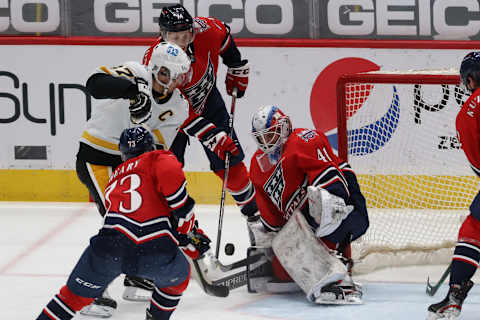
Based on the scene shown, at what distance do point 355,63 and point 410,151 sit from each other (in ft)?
2.37

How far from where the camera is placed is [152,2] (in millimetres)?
5645

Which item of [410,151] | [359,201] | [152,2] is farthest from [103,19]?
[359,201]

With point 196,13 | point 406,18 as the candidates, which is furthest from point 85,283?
point 406,18

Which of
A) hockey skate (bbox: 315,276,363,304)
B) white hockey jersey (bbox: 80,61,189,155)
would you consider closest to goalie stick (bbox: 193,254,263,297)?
hockey skate (bbox: 315,276,363,304)

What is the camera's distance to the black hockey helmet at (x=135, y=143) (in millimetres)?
3236

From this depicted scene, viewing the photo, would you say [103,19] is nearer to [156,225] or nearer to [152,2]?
[152,2]

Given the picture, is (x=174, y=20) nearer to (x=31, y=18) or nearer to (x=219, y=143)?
(x=219, y=143)

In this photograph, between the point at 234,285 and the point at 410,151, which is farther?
the point at 410,151

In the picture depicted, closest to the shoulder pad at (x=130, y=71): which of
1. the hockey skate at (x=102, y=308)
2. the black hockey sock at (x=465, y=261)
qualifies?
the hockey skate at (x=102, y=308)

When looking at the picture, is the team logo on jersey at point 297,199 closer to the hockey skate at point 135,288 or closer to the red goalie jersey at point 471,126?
the hockey skate at point 135,288

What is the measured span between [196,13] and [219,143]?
1.72 meters

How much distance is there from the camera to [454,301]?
11.1 ft

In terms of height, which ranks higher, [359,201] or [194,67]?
[194,67]

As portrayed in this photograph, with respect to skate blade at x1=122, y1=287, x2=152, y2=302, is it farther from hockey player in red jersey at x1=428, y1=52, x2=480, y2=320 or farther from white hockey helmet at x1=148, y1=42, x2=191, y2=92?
hockey player in red jersey at x1=428, y1=52, x2=480, y2=320
